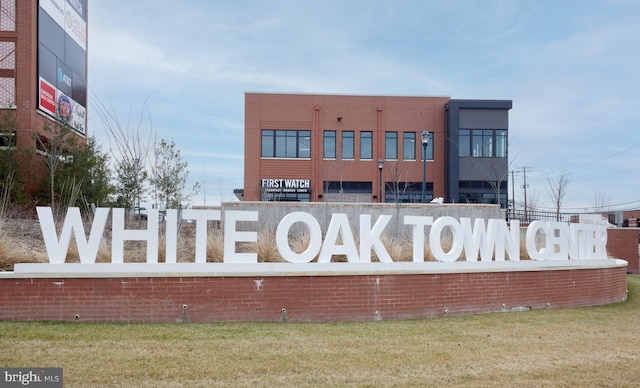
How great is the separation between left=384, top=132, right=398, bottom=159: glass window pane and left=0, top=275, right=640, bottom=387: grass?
3409cm

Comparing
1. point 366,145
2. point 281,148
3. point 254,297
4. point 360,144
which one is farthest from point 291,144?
point 254,297

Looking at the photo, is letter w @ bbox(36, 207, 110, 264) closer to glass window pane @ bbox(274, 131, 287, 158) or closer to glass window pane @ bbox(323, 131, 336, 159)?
glass window pane @ bbox(274, 131, 287, 158)

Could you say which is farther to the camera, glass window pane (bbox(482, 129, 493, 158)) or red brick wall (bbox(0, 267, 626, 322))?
glass window pane (bbox(482, 129, 493, 158))

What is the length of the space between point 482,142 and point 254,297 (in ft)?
123

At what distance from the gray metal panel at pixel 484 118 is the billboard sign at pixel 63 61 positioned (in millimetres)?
28118

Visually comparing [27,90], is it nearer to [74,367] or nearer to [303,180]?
[74,367]

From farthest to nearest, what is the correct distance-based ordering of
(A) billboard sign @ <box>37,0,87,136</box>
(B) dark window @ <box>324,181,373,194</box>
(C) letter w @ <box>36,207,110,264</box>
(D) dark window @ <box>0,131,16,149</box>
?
(B) dark window @ <box>324,181,373,194</box> → (A) billboard sign @ <box>37,0,87,136</box> → (D) dark window @ <box>0,131,16,149</box> → (C) letter w @ <box>36,207,110,264</box>

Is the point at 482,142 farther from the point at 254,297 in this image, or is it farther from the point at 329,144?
the point at 254,297

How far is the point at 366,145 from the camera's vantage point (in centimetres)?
4372

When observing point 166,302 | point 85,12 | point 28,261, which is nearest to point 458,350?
point 166,302

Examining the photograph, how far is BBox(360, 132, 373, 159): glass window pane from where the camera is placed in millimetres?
43625

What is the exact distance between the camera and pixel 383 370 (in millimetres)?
6672

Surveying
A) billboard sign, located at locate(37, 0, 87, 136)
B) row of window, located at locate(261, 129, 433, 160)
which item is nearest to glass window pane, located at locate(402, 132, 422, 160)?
row of window, located at locate(261, 129, 433, 160)

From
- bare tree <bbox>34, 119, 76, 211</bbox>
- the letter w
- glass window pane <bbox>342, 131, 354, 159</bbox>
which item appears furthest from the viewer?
glass window pane <bbox>342, 131, 354, 159</bbox>
